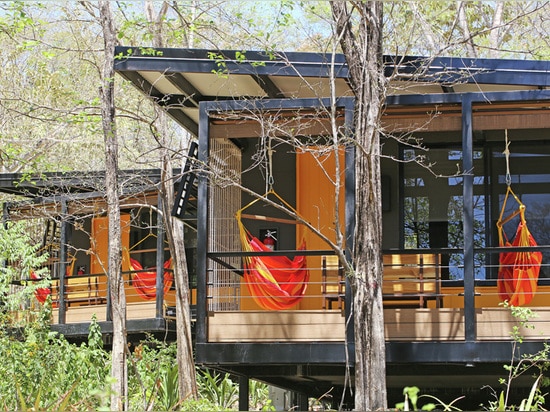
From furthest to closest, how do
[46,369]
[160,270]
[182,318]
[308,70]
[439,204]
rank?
[160,270]
[182,318]
[46,369]
[439,204]
[308,70]

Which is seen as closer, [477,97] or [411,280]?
[477,97]

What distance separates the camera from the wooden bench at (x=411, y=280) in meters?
8.46

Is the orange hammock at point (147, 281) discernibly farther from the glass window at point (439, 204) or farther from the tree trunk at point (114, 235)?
the glass window at point (439, 204)

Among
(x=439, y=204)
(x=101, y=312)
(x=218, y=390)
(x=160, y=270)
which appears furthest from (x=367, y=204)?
(x=218, y=390)

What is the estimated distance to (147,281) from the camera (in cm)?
1410

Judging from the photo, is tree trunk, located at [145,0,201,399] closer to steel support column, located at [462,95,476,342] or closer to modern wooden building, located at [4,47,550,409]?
modern wooden building, located at [4,47,550,409]

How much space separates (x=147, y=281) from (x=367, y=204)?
6.80 metres

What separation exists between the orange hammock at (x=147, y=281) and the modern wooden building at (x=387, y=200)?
3.72 meters

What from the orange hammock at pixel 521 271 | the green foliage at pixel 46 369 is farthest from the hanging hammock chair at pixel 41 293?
the orange hammock at pixel 521 271

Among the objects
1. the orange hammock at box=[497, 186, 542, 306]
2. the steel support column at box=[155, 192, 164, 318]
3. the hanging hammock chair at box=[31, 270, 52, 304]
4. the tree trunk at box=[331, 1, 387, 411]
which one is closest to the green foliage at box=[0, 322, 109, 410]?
the steel support column at box=[155, 192, 164, 318]

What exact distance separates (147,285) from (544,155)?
6.57 meters

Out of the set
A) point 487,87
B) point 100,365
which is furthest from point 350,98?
point 100,365

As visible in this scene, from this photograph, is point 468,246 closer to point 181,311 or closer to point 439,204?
point 439,204

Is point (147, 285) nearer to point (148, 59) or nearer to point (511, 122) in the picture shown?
point (148, 59)
